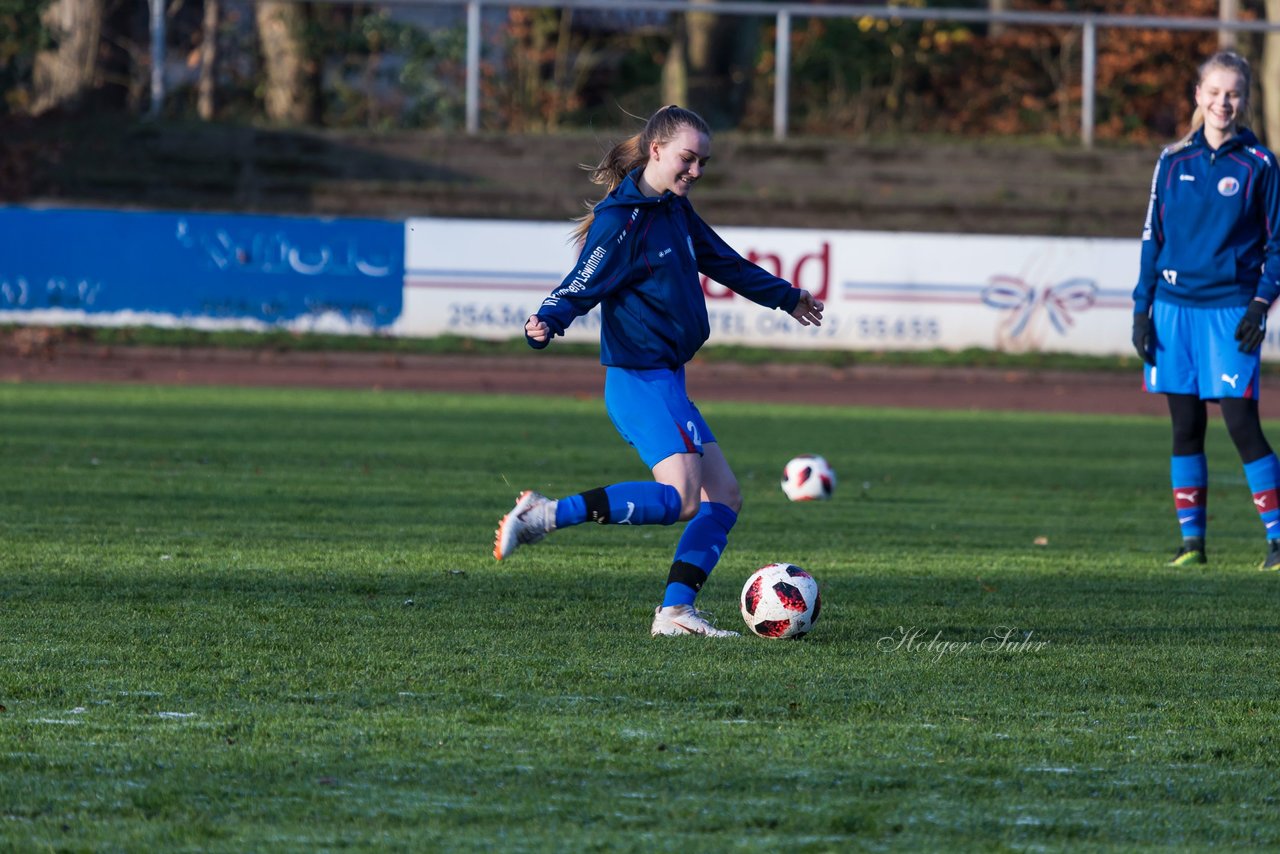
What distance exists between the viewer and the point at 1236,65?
7.74 metres

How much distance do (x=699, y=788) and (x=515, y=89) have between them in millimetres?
26740

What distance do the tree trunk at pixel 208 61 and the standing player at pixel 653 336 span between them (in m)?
24.8

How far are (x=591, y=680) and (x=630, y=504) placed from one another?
0.73 m

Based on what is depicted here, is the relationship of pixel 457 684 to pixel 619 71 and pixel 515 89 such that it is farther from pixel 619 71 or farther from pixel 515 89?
pixel 619 71

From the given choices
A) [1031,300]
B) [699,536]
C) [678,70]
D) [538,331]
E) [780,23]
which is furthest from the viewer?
[678,70]

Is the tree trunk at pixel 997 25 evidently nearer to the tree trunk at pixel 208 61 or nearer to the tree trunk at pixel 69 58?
the tree trunk at pixel 208 61

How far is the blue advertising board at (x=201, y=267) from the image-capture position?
2264 centimetres

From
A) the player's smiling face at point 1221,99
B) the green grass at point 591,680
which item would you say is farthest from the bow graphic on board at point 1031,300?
the player's smiling face at point 1221,99

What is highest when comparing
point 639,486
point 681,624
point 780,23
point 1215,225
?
point 780,23

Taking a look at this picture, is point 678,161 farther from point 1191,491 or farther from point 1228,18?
point 1228,18

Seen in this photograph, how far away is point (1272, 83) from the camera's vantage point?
30453mm

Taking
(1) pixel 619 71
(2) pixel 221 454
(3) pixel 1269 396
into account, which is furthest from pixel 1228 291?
(1) pixel 619 71

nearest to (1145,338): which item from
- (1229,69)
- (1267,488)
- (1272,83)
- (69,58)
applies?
(1267,488)

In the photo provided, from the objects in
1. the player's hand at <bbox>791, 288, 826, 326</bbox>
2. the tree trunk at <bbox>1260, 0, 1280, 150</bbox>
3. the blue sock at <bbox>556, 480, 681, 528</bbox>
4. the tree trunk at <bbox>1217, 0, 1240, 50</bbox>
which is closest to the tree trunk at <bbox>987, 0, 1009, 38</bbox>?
the tree trunk at <bbox>1217, 0, 1240, 50</bbox>
